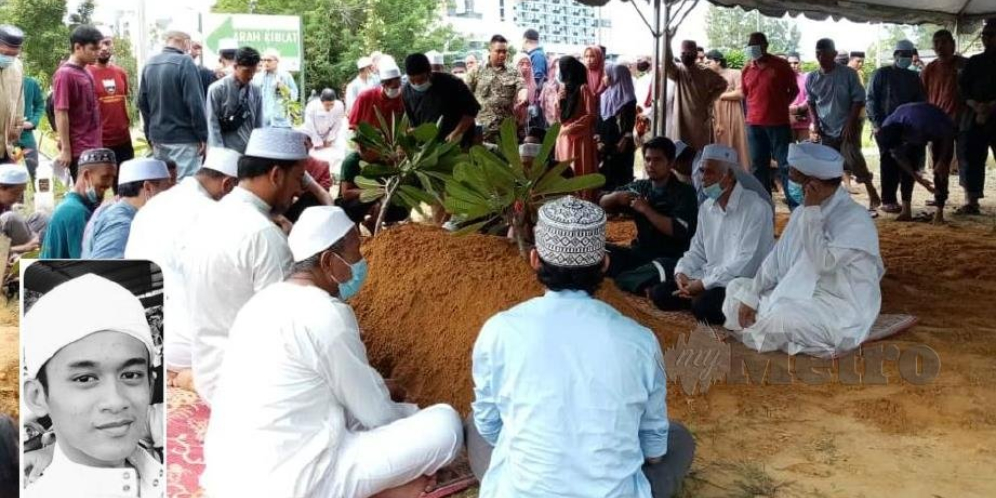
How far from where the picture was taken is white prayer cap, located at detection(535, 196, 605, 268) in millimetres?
1990

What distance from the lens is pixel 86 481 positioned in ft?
7.11


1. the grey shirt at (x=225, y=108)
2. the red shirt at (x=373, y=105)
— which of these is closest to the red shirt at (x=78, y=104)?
the grey shirt at (x=225, y=108)

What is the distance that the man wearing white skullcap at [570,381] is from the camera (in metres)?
1.89

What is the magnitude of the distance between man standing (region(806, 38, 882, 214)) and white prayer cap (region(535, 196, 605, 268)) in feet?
22.7

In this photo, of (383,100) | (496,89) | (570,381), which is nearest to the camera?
(570,381)

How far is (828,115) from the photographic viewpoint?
847 centimetres

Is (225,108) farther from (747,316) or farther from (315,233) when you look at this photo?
(315,233)

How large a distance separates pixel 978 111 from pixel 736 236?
4517mm

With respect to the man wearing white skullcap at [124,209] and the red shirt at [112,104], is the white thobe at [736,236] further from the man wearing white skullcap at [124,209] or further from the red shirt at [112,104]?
the red shirt at [112,104]

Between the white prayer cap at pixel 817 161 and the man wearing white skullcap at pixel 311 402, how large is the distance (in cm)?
225

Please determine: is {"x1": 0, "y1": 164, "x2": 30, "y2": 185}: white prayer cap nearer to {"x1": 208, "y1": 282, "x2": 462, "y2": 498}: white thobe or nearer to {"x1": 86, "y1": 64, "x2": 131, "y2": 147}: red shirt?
{"x1": 86, "y1": 64, "x2": 131, "y2": 147}: red shirt

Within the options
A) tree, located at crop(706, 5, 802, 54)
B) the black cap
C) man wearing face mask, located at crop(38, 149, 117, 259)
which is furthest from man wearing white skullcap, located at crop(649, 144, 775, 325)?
tree, located at crop(706, 5, 802, 54)

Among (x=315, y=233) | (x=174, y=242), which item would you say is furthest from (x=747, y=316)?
(x=174, y=242)

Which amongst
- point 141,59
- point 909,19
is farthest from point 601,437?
point 909,19
